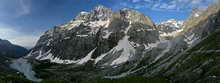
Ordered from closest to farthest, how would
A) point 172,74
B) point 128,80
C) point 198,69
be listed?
point 198,69 < point 128,80 < point 172,74

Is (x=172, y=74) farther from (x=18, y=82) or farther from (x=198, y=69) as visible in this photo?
(x=18, y=82)

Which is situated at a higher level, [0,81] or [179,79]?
[0,81]

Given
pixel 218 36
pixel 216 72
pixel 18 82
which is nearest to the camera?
pixel 216 72

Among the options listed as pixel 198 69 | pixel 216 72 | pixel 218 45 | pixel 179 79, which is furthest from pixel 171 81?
pixel 218 45

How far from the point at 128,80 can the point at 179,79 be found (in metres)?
24.7

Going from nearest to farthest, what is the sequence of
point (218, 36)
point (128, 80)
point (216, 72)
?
point (216, 72), point (128, 80), point (218, 36)

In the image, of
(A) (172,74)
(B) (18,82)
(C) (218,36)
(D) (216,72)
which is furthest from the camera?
(C) (218,36)

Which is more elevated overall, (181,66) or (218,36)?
(218,36)

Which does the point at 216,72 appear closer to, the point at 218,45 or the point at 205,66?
the point at 205,66

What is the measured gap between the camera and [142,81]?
133875mm

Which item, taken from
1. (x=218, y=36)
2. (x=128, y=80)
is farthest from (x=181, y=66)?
(x=218, y=36)

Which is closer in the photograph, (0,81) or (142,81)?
(142,81)

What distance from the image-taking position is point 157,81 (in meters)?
134

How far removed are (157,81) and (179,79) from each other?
37.6ft
